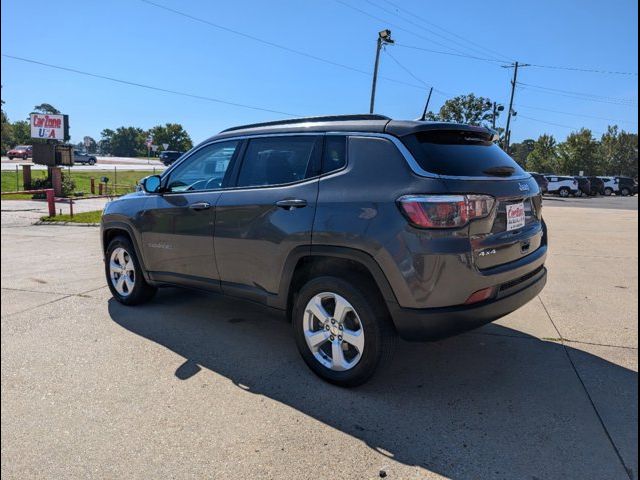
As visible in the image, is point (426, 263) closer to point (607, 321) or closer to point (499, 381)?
point (499, 381)

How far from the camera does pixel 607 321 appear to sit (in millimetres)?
4789

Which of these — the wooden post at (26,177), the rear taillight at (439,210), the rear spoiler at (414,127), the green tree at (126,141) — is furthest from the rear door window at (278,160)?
the green tree at (126,141)

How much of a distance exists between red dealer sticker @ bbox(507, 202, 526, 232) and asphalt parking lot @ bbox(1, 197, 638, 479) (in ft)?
3.78

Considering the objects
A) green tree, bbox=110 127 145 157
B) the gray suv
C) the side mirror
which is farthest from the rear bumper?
green tree, bbox=110 127 145 157

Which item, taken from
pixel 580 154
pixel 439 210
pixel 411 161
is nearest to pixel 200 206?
pixel 411 161

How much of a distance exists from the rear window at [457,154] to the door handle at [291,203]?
33.4 inches

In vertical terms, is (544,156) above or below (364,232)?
above

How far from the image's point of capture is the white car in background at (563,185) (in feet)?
125

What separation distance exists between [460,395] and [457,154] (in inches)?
65.3

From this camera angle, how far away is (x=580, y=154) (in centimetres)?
6762

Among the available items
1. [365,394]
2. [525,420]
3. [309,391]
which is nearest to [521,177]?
[525,420]

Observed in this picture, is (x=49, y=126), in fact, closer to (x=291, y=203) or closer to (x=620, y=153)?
(x=291, y=203)

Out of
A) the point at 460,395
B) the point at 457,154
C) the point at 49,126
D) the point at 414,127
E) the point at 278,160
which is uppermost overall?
the point at 49,126

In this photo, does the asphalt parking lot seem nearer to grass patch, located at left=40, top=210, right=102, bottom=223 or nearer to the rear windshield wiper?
the rear windshield wiper
